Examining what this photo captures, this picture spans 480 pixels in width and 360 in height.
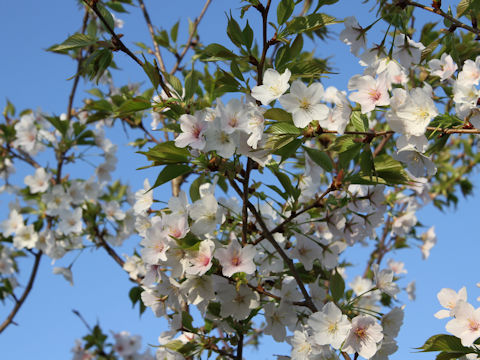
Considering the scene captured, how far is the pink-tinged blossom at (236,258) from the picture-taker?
4.16ft

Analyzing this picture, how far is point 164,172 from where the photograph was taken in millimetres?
1264

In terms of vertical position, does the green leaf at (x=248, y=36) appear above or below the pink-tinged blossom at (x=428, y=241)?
below

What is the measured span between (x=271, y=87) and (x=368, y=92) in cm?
23

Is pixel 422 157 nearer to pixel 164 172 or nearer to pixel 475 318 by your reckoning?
pixel 475 318

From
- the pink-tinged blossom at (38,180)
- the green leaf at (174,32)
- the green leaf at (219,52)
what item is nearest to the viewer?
the green leaf at (219,52)

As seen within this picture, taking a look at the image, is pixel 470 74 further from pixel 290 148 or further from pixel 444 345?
pixel 444 345

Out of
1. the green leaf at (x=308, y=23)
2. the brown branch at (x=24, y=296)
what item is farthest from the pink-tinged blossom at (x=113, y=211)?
the green leaf at (x=308, y=23)

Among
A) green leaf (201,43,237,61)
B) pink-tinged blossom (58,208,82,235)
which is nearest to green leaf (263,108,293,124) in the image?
green leaf (201,43,237,61)

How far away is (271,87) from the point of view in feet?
3.93

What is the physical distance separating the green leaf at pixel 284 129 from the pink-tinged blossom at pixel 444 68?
46 cm

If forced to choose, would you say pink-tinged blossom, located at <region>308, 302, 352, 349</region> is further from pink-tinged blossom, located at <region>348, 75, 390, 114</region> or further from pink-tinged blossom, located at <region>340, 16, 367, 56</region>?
pink-tinged blossom, located at <region>340, 16, 367, 56</region>

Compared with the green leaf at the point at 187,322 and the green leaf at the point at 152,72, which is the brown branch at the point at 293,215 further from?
the green leaf at the point at 152,72

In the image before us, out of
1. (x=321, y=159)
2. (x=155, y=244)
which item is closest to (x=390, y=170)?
(x=321, y=159)

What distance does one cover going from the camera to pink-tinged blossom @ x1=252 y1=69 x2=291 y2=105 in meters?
1.17
